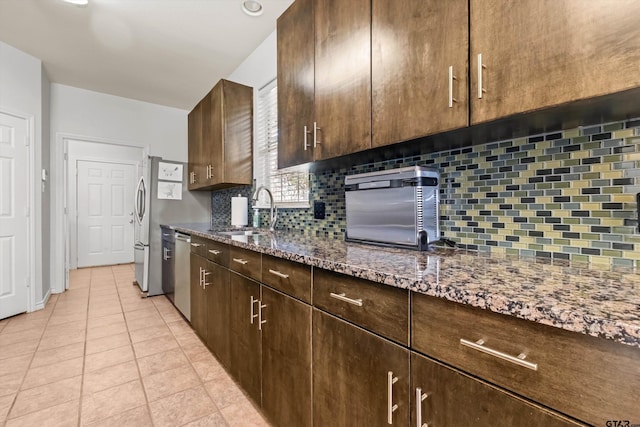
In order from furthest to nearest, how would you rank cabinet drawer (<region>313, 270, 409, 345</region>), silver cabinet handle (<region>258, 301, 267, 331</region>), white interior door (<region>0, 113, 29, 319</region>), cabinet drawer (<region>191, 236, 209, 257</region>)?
white interior door (<region>0, 113, 29, 319</region>)
cabinet drawer (<region>191, 236, 209, 257</region>)
silver cabinet handle (<region>258, 301, 267, 331</region>)
cabinet drawer (<region>313, 270, 409, 345</region>)

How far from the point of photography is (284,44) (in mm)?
1789

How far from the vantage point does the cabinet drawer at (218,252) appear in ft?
6.05

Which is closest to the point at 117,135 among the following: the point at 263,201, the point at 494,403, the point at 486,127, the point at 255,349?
the point at 263,201

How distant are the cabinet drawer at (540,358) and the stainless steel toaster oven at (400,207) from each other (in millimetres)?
563

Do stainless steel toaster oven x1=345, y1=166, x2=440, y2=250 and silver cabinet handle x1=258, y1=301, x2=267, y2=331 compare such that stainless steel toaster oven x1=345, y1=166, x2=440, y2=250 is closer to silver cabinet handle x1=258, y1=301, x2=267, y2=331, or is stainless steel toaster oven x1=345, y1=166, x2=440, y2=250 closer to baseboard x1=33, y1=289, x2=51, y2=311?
silver cabinet handle x1=258, y1=301, x2=267, y2=331

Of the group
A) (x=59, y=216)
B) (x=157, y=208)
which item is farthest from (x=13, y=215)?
(x=157, y=208)

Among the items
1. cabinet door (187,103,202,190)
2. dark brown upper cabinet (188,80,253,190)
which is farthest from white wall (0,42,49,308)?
dark brown upper cabinet (188,80,253,190)

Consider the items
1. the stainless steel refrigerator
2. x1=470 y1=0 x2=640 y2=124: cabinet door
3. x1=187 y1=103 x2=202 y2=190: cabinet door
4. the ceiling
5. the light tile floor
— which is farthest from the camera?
the stainless steel refrigerator

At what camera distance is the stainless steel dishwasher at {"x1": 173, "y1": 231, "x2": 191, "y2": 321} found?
2.62 meters

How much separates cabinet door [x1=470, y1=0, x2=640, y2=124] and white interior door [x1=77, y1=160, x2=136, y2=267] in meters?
6.65

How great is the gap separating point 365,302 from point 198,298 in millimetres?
1939

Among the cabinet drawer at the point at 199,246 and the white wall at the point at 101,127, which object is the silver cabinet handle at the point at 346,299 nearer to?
the cabinet drawer at the point at 199,246

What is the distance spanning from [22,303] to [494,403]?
4.34 m

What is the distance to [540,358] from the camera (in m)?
0.53
